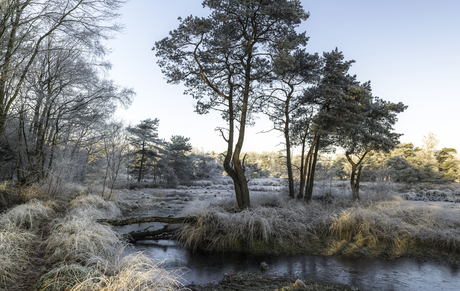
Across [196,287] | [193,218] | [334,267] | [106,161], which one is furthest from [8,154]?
[334,267]

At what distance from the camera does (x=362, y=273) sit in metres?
4.63

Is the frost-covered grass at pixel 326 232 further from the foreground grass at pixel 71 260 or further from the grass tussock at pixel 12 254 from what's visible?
the grass tussock at pixel 12 254

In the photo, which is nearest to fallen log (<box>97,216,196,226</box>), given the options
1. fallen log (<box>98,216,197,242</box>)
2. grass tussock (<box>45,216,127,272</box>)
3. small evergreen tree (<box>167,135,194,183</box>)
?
fallen log (<box>98,216,197,242</box>)

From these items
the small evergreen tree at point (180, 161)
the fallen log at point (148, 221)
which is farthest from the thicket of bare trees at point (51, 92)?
the small evergreen tree at point (180, 161)

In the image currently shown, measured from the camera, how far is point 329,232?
259 inches

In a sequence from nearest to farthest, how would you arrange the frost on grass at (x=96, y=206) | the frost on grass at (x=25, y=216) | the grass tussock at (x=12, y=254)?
the grass tussock at (x=12, y=254) < the frost on grass at (x=25, y=216) < the frost on grass at (x=96, y=206)

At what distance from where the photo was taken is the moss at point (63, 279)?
260cm

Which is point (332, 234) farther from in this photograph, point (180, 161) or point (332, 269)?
point (180, 161)

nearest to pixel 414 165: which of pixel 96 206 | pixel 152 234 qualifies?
pixel 152 234

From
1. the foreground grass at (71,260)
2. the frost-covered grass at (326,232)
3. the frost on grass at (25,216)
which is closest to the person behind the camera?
the foreground grass at (71,260)

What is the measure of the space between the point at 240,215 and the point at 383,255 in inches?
140

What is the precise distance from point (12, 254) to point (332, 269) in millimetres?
5498

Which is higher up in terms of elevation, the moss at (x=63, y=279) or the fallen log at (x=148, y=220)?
the moss at (x=63, y=279)

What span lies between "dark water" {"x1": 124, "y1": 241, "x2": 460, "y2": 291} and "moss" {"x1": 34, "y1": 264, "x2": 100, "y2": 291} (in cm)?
160
